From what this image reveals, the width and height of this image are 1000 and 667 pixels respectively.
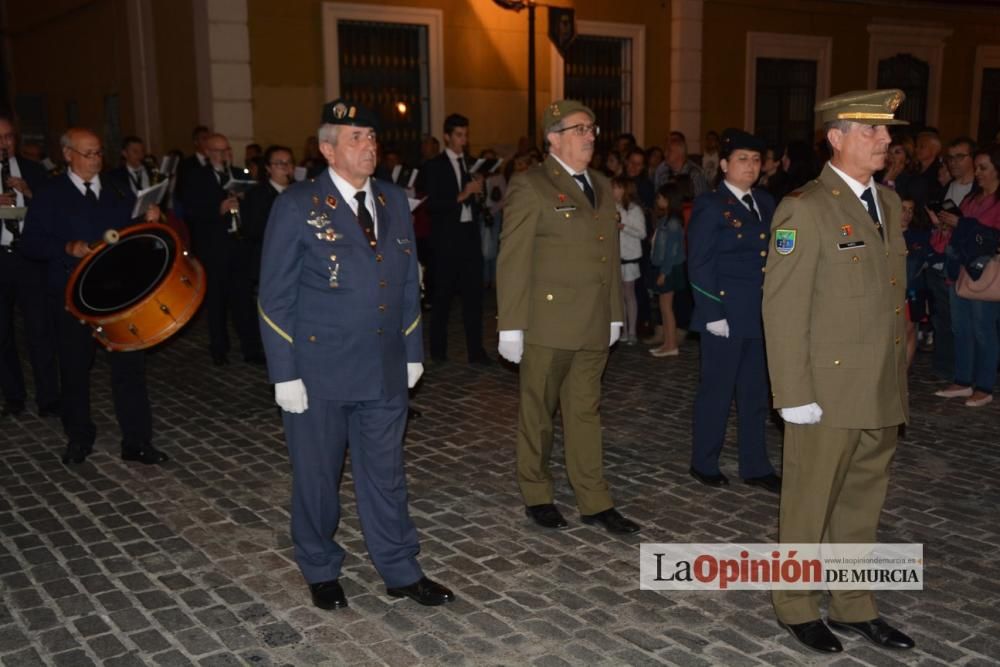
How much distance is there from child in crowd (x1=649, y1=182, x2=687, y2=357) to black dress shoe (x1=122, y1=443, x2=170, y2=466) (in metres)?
5.30

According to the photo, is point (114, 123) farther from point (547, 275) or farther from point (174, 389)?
point (547, 275)

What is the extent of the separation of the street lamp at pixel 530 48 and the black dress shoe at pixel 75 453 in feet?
36.5

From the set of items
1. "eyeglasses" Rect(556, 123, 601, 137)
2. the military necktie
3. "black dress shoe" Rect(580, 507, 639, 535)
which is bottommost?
"black dress shoe" Rect(580, 507, 639, 535)

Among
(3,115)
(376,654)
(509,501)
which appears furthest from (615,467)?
(3,115)

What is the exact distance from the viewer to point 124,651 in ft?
14.6

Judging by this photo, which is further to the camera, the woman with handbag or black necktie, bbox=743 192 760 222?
the woman with handbag

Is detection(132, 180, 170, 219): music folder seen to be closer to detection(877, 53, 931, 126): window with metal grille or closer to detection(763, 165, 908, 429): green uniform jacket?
detection(763, 165, 908, 429): green uniform jacket

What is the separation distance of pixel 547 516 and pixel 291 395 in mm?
1922

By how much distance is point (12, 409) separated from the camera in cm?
861

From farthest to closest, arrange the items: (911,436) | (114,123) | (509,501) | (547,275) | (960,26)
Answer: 1. (960,26)
2. (114,123)
3. (911,436)
4. (509,501)
5. (547,275)

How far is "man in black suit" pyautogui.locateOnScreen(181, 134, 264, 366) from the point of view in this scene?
10.6m

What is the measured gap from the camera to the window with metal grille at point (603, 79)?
61.8 ft

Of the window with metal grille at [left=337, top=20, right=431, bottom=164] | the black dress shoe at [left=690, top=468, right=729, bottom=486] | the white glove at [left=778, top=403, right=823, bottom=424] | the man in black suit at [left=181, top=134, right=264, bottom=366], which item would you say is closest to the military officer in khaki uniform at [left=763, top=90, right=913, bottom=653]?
the white glove at [left=778, top=403, right=823, bottom=424]

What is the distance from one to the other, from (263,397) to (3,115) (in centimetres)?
311
